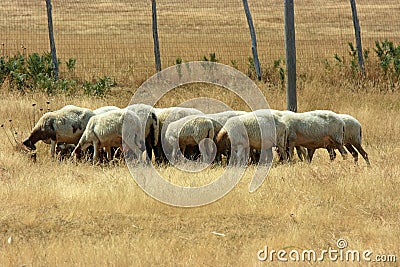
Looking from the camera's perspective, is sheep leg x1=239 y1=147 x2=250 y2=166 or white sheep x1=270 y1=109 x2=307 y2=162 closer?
sheep leg x1=239 y1=147 x2=250 y2=166

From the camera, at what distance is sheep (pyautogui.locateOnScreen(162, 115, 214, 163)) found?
12.2 metres

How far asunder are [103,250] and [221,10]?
131 feet

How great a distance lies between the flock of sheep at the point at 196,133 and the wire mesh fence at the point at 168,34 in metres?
6.86

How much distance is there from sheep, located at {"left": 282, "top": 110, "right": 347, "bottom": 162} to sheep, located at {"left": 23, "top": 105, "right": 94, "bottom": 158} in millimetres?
3495

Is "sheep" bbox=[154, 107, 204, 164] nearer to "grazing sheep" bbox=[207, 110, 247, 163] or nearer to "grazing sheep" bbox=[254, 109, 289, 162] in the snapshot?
"grazing sheep" bbox=[207, 110, 247, 163]

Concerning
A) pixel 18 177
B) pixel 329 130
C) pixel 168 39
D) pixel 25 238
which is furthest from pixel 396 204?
pixel 168 39

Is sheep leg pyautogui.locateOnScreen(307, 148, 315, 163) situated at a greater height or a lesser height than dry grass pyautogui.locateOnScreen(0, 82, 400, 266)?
lesser

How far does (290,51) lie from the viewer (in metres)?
14.6

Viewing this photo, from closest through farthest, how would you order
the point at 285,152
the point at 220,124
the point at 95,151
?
1. the point at 95,151
2. the point at 285,152
3. the point at 220,124

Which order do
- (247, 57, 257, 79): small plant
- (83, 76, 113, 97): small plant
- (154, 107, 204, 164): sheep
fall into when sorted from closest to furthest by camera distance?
(154, 107, 204, 164): sheep, (83, 76, 113, 97): small plant, (247, 57, 257, 79): small plant

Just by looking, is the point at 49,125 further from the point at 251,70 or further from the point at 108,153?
the point at 251,70

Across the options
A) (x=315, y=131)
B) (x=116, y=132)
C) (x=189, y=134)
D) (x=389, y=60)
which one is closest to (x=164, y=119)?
(x=189, y=134)

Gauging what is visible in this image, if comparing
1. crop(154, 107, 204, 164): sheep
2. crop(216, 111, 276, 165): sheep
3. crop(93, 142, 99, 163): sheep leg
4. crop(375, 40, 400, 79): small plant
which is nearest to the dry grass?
crop(93, 142, 99, 163): sheep leg

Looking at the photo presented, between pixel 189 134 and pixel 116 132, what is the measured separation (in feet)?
3.95
